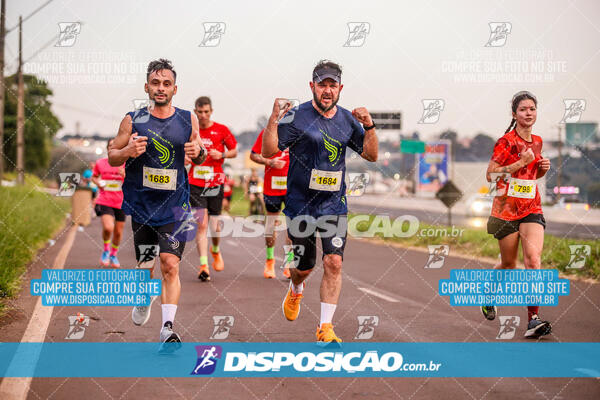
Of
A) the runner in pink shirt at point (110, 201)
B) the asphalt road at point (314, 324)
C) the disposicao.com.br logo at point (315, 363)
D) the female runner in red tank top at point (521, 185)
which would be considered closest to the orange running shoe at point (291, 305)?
the asphalt road at point (314, 324)

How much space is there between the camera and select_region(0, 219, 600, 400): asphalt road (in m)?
5.35

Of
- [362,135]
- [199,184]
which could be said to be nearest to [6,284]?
[199,184]

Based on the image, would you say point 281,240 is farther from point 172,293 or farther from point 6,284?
point 172,293

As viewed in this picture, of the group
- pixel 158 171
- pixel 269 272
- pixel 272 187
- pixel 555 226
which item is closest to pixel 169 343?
pixel 158 171

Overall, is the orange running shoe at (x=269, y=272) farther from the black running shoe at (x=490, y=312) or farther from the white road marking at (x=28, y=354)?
the black running shoe at (x=490, y=312)

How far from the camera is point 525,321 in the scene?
326 inches

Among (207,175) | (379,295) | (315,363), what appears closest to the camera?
(315,363)

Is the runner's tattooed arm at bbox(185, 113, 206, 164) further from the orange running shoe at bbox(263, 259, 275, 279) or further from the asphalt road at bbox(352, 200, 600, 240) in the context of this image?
the asphalt road at bbox(352, 200, 600, 240)

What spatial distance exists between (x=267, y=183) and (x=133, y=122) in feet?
16.3

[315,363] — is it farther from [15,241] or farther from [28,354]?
[15,241]

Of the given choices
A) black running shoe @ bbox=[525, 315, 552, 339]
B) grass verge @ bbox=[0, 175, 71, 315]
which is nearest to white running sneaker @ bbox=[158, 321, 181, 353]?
grass verge @ bbox=[0, 175, 71, 315]

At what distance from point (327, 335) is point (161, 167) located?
1.97m

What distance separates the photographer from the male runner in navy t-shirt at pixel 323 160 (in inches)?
269

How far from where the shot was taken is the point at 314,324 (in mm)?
7902
